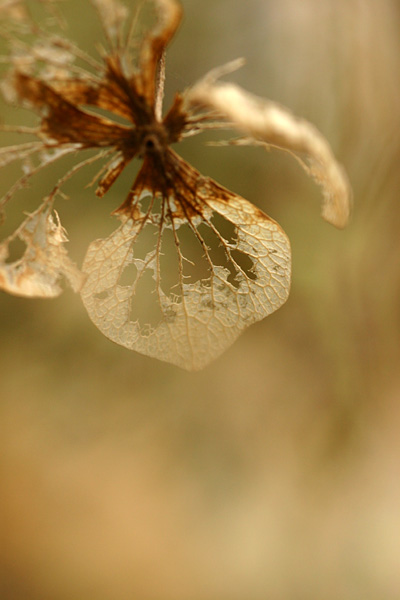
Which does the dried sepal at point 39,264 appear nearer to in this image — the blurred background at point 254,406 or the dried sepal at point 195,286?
the dried sepal at point 195,286

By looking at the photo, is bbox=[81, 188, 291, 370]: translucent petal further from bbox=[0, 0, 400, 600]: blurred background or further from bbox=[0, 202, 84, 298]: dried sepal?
bbox=[0, 0, 400, 600]: blurred background

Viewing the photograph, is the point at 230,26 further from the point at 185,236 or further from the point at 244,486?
the point at 244,486

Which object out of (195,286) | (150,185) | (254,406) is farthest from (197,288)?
(254,406)

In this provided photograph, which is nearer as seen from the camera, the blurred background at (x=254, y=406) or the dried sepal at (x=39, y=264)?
the dried sepal at (x=39, y=264)

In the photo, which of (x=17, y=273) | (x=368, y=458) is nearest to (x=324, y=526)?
(x=368, y=458)

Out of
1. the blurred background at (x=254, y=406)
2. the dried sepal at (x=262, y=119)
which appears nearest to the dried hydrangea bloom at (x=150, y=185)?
the dried sepal at (x=262, y=119)

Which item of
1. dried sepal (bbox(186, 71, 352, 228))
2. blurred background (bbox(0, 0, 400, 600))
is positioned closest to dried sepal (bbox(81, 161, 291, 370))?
dried sepal (bbox(186, 71, 352, 228))

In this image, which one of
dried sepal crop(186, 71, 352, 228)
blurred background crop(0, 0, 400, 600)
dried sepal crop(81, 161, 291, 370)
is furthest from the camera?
blurred background crop(0, 0, 400, 600)
